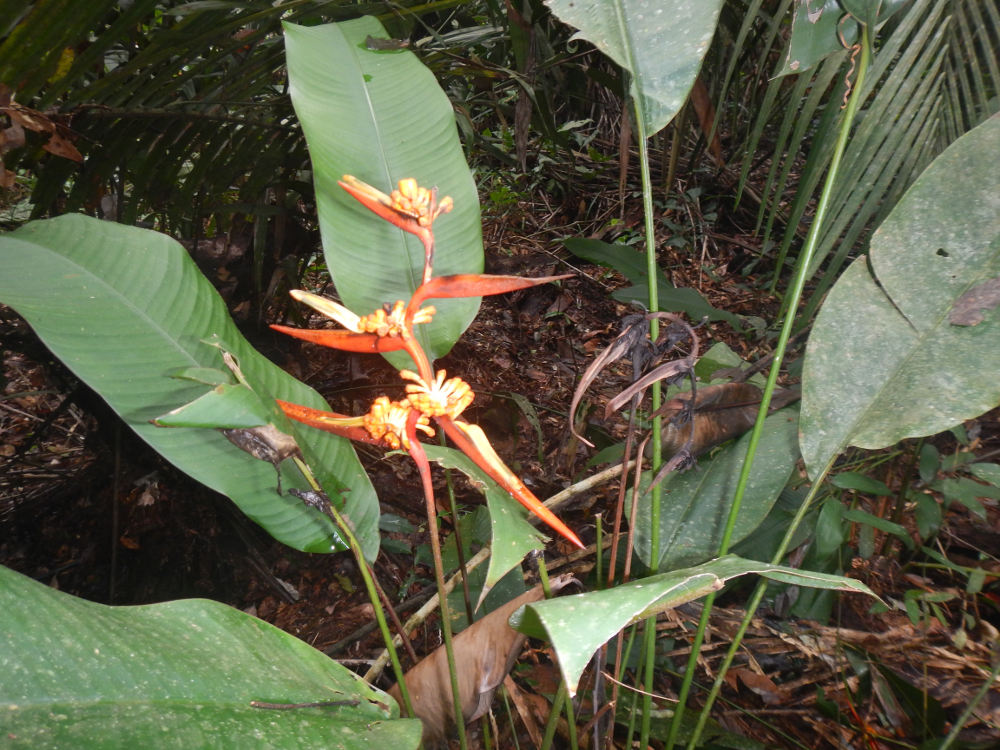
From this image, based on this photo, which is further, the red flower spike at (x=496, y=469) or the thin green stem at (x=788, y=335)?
the thin green stem at (x=788, y=335)

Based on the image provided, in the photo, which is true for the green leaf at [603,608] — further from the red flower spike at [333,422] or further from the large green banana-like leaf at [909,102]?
the large green banana-like leaf at [909,102]

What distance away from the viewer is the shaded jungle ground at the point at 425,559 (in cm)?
85

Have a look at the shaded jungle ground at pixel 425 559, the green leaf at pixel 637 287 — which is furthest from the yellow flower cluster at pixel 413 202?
the green leaf at pixel 637 287

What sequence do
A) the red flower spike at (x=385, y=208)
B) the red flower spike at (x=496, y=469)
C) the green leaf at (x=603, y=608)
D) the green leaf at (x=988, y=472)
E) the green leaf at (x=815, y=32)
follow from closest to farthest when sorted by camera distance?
1. the green leaf at (x=603, y=608)
2. the red flower spike at (x=496, y=469)
3. the red flower spike at (x=385, y=208)
4. the green leaf at (x=815, y=32)
5. the green leaf at (x=988, y=472)

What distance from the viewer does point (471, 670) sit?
1.88 feet

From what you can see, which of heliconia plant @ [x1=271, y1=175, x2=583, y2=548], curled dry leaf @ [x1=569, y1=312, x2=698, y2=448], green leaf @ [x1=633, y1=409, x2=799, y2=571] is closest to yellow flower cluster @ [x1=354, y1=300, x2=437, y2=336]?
heliconia plant @ [x1=271, y1=175, x2=583, y2=548]

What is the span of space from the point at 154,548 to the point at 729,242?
2.31 m

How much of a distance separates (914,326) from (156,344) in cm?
69

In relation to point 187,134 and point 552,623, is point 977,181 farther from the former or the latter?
point 187,134

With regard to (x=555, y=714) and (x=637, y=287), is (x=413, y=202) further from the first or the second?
(x=637, y=287)

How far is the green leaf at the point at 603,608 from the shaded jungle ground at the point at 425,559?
49cm

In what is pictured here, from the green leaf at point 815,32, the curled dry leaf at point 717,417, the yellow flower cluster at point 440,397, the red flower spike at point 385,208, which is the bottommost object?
the curled dry leaf at point 717,417

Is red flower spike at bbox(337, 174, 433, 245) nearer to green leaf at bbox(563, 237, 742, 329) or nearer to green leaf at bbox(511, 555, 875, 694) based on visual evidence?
green leaf at bbox(511, 555, 875, 694)

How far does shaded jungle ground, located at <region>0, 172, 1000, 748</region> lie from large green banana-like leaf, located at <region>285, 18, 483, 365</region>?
1.01 feet
